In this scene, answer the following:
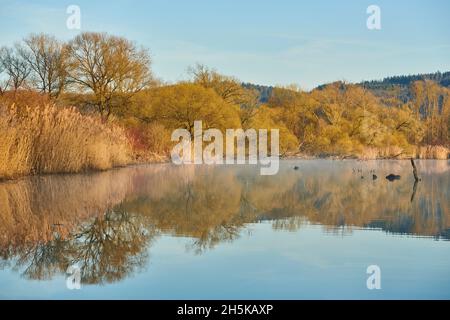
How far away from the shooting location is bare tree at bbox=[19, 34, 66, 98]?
28.9 metres

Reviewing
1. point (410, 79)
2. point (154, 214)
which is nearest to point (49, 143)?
point (154, 214)

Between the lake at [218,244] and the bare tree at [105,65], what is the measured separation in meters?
17.5

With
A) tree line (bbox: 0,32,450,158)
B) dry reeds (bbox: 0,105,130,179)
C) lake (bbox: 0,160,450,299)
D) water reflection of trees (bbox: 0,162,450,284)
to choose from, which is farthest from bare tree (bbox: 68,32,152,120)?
lake (bbox: 0,160,450,299)

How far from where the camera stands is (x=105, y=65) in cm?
2866

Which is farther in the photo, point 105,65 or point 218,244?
point 105,65

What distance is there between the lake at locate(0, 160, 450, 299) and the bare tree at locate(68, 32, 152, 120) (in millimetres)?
17498

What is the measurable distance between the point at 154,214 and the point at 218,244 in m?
2.47

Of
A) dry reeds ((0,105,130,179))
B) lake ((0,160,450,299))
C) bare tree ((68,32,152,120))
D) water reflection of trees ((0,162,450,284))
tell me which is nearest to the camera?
lake ((0,160,450,299))

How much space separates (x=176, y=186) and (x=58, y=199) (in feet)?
12.0

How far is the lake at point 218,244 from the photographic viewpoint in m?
4.36

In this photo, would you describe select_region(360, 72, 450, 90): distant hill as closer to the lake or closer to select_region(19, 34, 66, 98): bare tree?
select_region(19, 34, 66, 98): bare tree

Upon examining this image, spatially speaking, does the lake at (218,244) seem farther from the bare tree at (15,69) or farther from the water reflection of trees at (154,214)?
the bare tree at (15,69)

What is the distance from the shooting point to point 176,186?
516 inches

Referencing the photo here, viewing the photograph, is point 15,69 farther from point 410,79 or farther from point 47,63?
point 410,79
